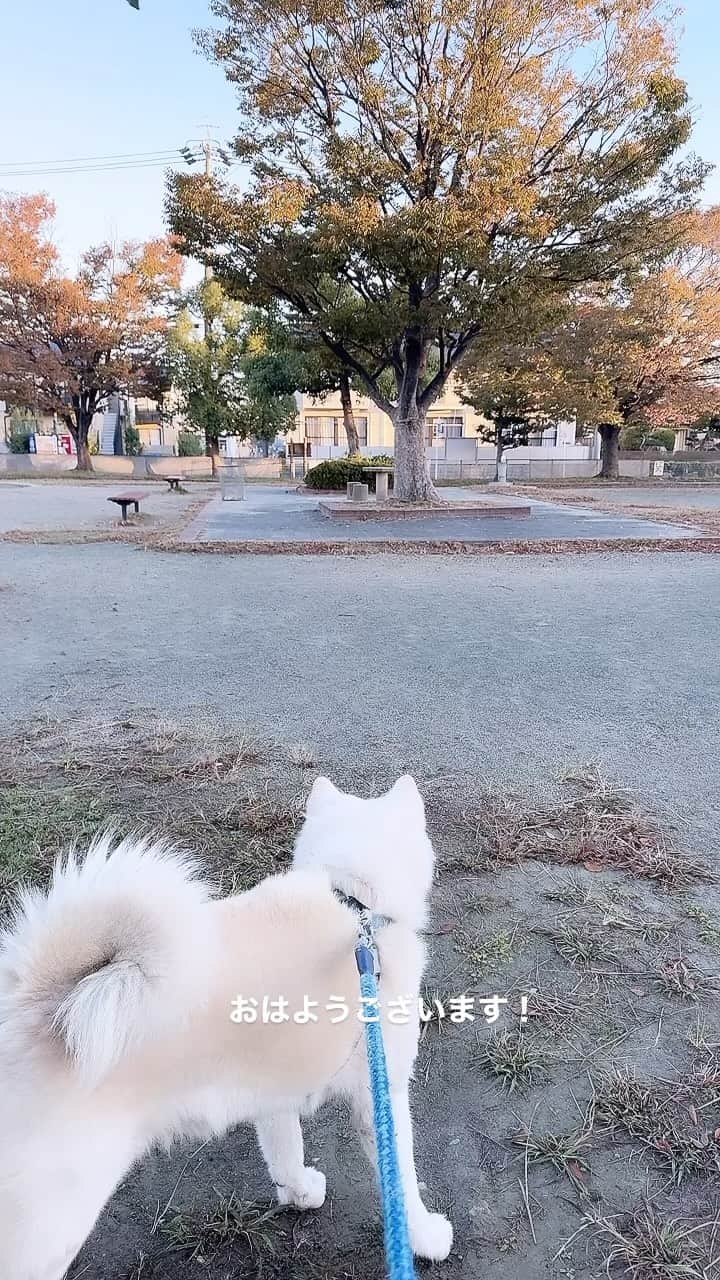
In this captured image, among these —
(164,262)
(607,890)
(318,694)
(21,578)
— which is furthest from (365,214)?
(164,262)

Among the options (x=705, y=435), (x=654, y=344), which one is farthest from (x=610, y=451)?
(x=705, y=435)

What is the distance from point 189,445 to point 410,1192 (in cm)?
3936

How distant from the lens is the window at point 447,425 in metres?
42.5

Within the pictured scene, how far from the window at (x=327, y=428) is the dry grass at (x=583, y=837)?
42.6 m

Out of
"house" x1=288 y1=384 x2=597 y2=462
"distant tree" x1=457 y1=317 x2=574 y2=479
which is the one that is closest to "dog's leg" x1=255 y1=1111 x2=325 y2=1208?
"distant tree" x1=457 y1=317 x2=574 y2=479

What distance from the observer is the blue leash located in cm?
72

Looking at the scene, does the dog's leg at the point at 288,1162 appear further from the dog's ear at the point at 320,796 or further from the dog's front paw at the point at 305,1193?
the dog's ear at the point at 320,796

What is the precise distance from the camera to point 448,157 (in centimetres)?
1274

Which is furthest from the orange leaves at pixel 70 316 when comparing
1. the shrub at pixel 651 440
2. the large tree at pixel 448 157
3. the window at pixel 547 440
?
the shrub at pixel 651 440

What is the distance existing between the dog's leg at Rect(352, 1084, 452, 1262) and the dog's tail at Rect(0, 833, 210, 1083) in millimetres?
444

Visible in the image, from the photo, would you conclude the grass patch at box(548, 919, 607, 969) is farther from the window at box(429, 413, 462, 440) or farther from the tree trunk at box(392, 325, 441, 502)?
the window at box(429, 413, 462, 440)

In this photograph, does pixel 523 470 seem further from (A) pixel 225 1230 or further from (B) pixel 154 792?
(A) pixel 225 1230

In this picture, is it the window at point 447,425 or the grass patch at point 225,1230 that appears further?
the window at point 447,425

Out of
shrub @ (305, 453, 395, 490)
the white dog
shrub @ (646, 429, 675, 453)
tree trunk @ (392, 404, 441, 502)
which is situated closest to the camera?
the white dog
